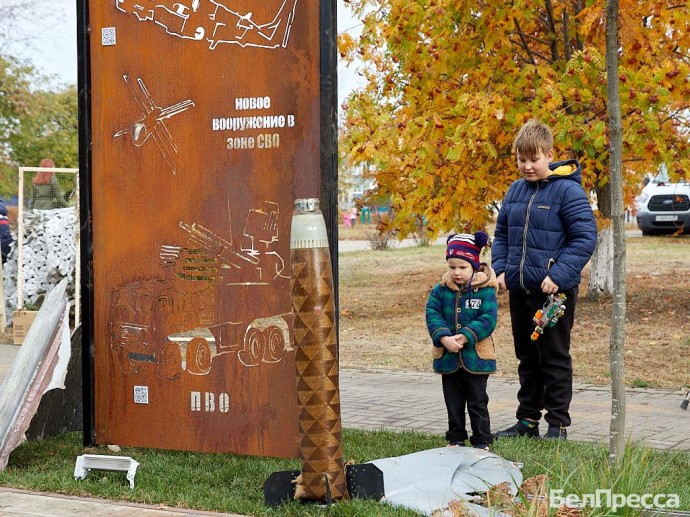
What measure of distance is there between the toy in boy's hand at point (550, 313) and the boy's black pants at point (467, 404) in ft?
1.50

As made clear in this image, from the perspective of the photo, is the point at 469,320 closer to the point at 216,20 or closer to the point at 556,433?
the point at 556,433

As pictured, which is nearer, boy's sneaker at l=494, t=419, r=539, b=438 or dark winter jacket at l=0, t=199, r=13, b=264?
boy's sneaker at l=494, t=419, r=539, b=438

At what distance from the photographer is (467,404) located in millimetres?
5980

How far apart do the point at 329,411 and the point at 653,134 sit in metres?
7.24

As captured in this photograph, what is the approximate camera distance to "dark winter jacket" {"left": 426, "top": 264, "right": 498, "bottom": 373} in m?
5.91

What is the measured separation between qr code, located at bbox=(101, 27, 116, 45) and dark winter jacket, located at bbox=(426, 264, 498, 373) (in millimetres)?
2451

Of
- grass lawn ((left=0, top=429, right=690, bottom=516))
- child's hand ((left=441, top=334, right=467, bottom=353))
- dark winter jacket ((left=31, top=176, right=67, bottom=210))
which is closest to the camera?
grass lawn ((left=0, top=429, right=690, bottom=516))

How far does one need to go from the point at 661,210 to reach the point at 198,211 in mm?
21851

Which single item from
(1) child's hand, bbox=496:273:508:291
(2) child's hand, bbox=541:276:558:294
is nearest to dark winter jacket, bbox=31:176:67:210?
(1) child's hand, bbox=496:273:508:291

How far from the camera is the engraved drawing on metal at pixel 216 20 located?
5535 millimetres

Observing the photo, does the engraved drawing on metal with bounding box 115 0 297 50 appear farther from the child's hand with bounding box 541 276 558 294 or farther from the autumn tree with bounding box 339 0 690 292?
the autumn tree with bounding box 339 0 690 292

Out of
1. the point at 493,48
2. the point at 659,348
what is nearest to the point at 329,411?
the point at 659,348

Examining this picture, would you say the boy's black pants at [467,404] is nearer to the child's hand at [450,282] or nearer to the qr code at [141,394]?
the child's hand at [450,282]

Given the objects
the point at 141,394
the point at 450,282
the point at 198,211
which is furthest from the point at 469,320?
the point at 141,394
